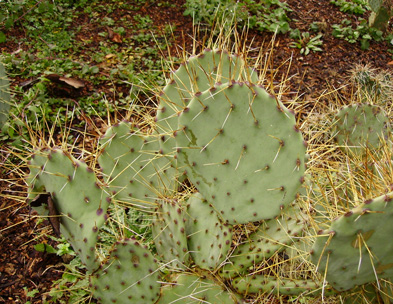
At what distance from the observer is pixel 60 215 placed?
1450 millimetres

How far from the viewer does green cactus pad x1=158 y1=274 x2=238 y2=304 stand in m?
1.73

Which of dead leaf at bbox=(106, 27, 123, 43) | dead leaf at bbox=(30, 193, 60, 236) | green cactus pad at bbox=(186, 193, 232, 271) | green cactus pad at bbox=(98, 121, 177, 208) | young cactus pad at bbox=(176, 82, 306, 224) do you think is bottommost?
dead leaf at bbox=(106, 27, 123, 43)

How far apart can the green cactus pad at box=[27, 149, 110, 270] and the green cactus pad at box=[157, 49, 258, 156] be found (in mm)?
406

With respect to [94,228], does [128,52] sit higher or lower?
lower

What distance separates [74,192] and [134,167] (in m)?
0.47

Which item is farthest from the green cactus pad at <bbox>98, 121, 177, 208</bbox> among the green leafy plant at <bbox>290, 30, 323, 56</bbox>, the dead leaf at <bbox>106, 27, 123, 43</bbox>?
the green leafy plant at <bbox>290, 30, 323, 56</bbox>

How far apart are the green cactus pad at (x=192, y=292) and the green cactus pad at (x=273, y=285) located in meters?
0.08

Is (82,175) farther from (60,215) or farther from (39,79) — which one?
(39,79)

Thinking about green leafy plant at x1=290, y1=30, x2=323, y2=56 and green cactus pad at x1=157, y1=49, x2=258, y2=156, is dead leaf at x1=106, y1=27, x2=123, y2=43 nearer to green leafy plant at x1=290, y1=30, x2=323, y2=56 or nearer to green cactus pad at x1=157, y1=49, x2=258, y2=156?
green leafy plant at x1=290, y1=30, x2=323, y2=56

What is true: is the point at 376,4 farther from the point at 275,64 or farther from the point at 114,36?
the point at 114,36

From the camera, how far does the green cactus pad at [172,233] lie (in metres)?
1.74

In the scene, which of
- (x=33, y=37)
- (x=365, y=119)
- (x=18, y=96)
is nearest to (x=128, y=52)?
(x=33, y=37)

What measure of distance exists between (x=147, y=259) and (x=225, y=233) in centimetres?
35

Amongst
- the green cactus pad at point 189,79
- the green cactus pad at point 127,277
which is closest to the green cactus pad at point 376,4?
the green cactus pad at point 189,79
